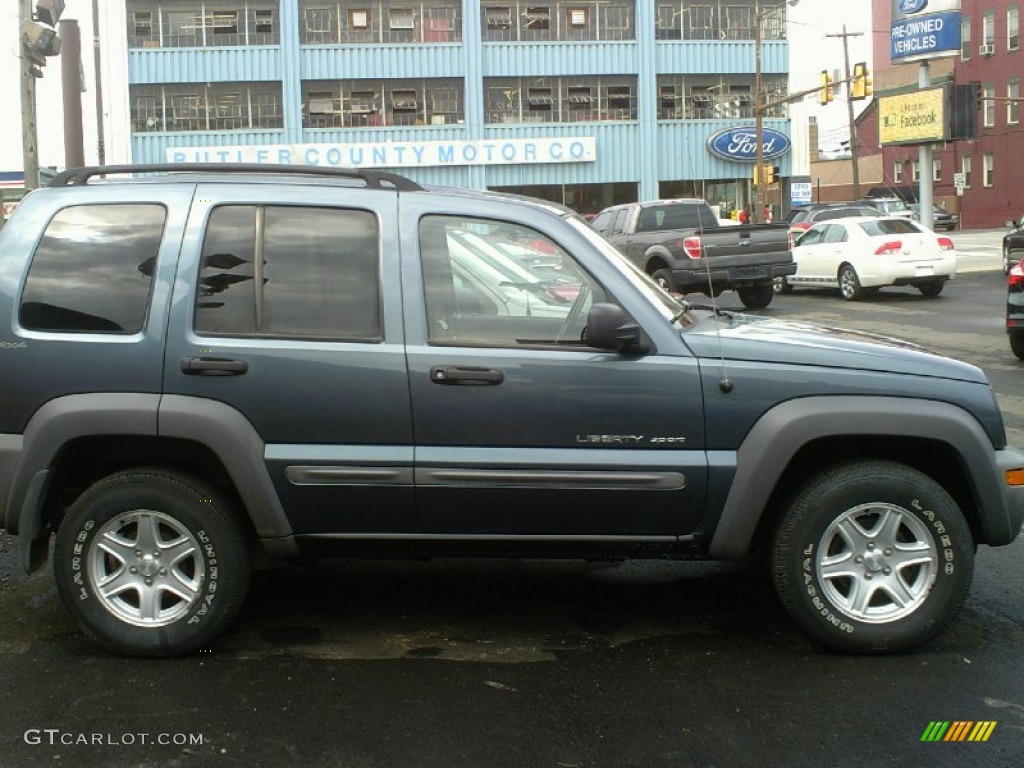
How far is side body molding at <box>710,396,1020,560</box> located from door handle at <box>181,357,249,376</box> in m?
1.89

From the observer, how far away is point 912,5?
116 feet

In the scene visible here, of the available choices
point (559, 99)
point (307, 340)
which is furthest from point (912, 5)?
point (307, 340)

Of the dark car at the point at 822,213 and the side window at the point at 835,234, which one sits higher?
the dark car at the point at 822,213

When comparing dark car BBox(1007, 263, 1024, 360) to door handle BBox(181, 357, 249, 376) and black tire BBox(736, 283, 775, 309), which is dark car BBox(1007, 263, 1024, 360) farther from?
door handle BBox(181, 357, 249, 376)

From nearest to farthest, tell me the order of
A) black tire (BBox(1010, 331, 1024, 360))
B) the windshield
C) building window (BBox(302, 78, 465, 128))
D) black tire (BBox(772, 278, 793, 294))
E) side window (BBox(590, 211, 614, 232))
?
the windshield
black tire (BBox(1010, 331, 1024, 360))
side window (BBox(590, 211, 614, 232))
black tire (BBox(772, 278, 793, 294))
building window (BBox(302, 78, 465, 128))

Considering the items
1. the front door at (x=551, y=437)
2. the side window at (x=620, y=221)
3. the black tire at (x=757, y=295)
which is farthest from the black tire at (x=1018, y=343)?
the side window at (x=620, y=221)

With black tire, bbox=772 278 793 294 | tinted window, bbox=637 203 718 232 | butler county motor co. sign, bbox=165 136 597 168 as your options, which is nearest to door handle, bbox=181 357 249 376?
Result: tinted window, bbox=637 203 718 232

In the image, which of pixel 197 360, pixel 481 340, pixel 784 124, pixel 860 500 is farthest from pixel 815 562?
pixel 784 124

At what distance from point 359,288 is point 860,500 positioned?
2.06 meters

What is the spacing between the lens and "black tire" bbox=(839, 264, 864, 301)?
807 inches

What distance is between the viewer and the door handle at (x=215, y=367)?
162 inches

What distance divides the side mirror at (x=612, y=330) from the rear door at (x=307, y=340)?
2.35 ft

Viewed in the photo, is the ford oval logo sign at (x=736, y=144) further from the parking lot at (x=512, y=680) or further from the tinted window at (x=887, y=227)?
the parking lot at (x=512, y=680)

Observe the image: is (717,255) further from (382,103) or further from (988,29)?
(988,29)
